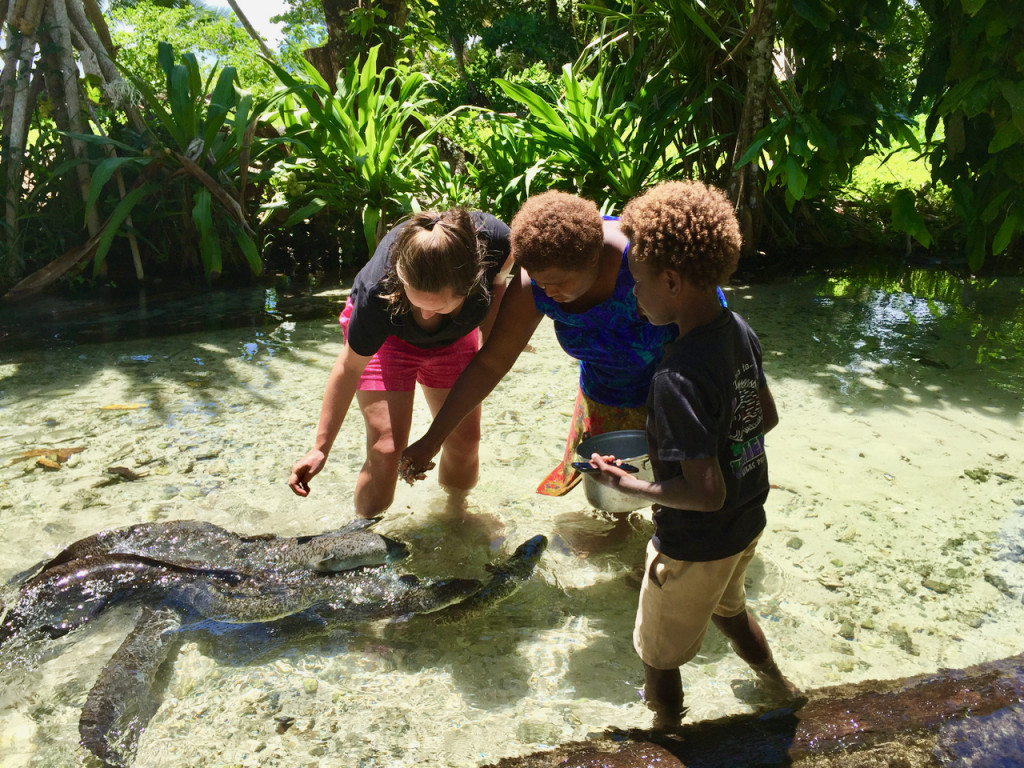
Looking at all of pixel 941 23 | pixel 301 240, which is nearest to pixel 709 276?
pixel 941 23

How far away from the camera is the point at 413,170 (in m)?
8.37

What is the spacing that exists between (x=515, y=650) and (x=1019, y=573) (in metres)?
2.03

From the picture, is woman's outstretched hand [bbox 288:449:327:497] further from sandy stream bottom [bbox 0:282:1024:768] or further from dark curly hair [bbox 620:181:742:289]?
dark curly hair [bbox 620:181:742:289]

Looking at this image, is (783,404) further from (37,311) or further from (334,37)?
(334,37)

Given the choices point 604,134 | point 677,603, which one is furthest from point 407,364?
point 604,134

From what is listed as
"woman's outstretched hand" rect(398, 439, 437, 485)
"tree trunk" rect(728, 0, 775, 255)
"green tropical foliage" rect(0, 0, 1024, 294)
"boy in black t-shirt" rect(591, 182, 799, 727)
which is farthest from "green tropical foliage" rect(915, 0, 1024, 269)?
"woman's outstretched hand" rect(398, 439, 437, 485)

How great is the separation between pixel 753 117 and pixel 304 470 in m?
6.09

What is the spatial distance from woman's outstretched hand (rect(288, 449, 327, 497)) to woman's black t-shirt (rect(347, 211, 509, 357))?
44cm

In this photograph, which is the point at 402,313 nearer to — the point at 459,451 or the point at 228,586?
the point at 459,451

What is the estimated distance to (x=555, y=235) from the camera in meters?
2.40

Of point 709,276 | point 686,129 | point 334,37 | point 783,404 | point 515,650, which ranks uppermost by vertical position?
point 334,37

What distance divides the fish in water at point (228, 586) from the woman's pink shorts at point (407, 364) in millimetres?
646

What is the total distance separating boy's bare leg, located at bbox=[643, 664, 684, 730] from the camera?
229cm

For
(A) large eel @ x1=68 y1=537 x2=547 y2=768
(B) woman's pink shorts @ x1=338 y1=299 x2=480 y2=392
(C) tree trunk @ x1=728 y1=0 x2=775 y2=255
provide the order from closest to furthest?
(A) large eel @ x1=68 y1=537 x2=547 y2=768 → (B) woman's pink shorts @ x1=338 y1=299 x2=480 y2=392 → (C) tree trunk @ x1=728 y1=0 x2=775 y2=255
